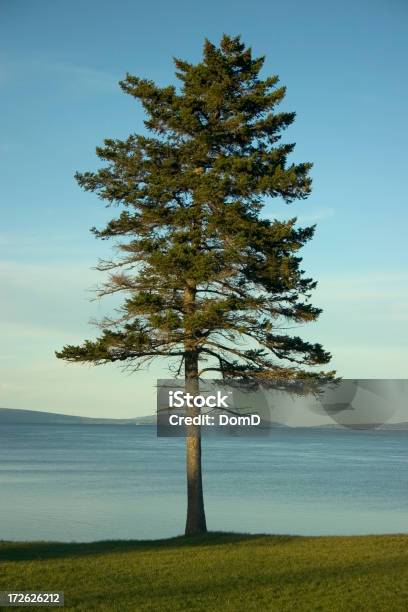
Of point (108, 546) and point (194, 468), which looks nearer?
point (108, 546)

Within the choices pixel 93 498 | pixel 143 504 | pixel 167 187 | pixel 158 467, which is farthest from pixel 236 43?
pixel 158 467

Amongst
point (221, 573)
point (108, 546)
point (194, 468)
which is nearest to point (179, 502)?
point (194, 468)

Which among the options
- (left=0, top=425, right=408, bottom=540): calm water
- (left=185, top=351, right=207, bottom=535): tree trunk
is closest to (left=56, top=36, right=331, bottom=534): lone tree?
(left=185, top=351, right=207, bottom=535): tree trunk

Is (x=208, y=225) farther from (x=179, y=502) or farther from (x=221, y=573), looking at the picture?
(x=179, y=502)

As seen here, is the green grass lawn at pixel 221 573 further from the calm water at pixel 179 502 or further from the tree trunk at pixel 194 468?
the calm water at pixel 179 502

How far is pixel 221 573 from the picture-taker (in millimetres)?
14664

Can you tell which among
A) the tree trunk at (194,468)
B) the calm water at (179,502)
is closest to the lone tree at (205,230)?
the tree trunk at (194,468)

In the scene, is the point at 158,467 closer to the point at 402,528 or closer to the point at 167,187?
the point at 402,528

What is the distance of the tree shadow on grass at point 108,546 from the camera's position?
17.5 meters

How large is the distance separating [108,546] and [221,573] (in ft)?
16.8

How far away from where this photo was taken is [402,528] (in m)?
30.4

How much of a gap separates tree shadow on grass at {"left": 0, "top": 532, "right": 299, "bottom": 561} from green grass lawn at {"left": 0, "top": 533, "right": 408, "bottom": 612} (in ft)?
0.07

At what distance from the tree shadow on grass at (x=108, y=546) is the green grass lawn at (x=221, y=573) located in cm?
2

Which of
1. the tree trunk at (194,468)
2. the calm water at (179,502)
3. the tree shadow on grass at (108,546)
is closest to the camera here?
the tree shadow on grass at (108,546)
